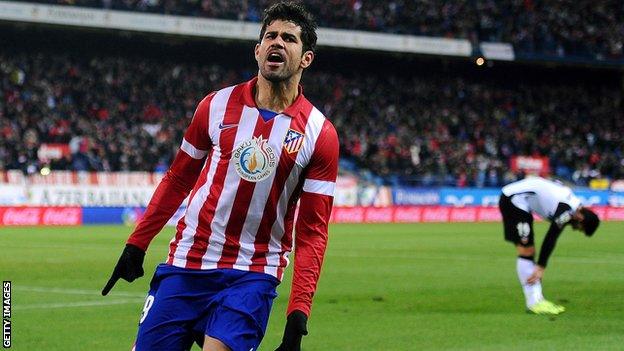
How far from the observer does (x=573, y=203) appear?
1341cm

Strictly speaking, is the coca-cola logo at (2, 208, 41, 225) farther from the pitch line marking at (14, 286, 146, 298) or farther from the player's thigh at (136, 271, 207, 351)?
the player's thigh at (136, 271, 207, 351)

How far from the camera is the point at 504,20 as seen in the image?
2338 inches

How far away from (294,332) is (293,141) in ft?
3.15

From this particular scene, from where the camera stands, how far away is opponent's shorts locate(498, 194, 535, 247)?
13.6m

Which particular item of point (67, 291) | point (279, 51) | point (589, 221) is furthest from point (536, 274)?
point (279, 51)

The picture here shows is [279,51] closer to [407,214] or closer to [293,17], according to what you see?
[293,17]

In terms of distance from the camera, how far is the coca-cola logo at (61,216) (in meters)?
35.8

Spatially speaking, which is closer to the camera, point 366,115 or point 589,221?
point 589,221

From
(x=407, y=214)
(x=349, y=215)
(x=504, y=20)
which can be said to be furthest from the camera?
(x=504, y=20)

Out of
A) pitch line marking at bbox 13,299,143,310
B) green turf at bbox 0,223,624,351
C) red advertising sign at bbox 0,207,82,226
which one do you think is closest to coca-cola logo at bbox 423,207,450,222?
red advertising sign at bbox 0,207,82,226

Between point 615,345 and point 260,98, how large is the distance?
5.95 metres

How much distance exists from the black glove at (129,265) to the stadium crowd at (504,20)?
46620 mm

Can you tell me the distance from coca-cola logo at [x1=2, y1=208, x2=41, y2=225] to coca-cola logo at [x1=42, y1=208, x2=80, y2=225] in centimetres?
29

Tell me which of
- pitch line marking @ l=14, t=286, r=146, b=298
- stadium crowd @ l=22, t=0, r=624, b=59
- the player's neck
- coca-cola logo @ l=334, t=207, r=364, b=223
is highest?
stadium crowd @ l=22, t=0, r=624, b=59
